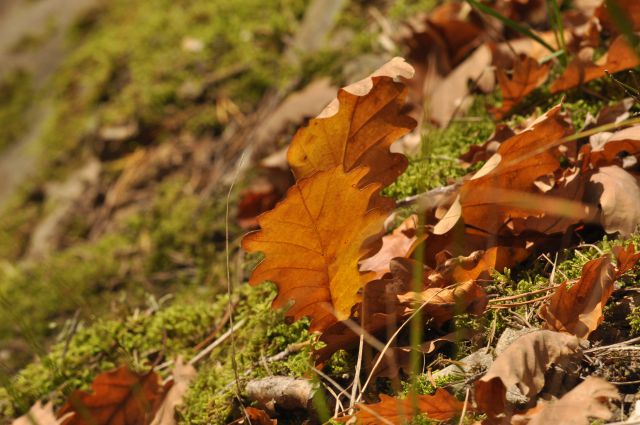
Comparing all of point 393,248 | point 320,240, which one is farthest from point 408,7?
point 320,240

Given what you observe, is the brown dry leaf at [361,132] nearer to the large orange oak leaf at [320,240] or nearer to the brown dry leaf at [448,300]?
the large orange oak leaf at [320,240]

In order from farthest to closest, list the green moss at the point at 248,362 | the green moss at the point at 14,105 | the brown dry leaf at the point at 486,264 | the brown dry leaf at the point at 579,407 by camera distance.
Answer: the green moss at the point at 14,105
the green moss at the point at 248,362
the brown dry leaf at the point at 486,264
the brown dry leaf at the point at 579,407

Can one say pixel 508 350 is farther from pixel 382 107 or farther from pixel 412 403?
pixel 382 107

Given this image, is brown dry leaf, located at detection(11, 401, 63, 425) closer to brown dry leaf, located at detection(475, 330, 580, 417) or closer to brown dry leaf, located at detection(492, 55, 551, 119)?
brown dry leaf, located at detection(475, 330, 580, 417)

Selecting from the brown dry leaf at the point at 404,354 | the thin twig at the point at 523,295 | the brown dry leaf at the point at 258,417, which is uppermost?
the thin twig at the point at 523,295

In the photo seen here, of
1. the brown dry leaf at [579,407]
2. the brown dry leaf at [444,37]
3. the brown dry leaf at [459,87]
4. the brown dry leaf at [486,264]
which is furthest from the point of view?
the brown dry leaf at [444,37]

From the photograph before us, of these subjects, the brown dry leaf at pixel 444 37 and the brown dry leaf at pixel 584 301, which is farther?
the brown dry leaf at pixel 444 37

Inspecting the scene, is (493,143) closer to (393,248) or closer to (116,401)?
(393,248)

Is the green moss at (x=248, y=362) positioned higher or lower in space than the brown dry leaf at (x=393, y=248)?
lower

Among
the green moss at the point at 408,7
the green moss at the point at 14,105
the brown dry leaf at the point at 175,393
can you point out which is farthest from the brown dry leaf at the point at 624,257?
the green moss at the point at 14,105
